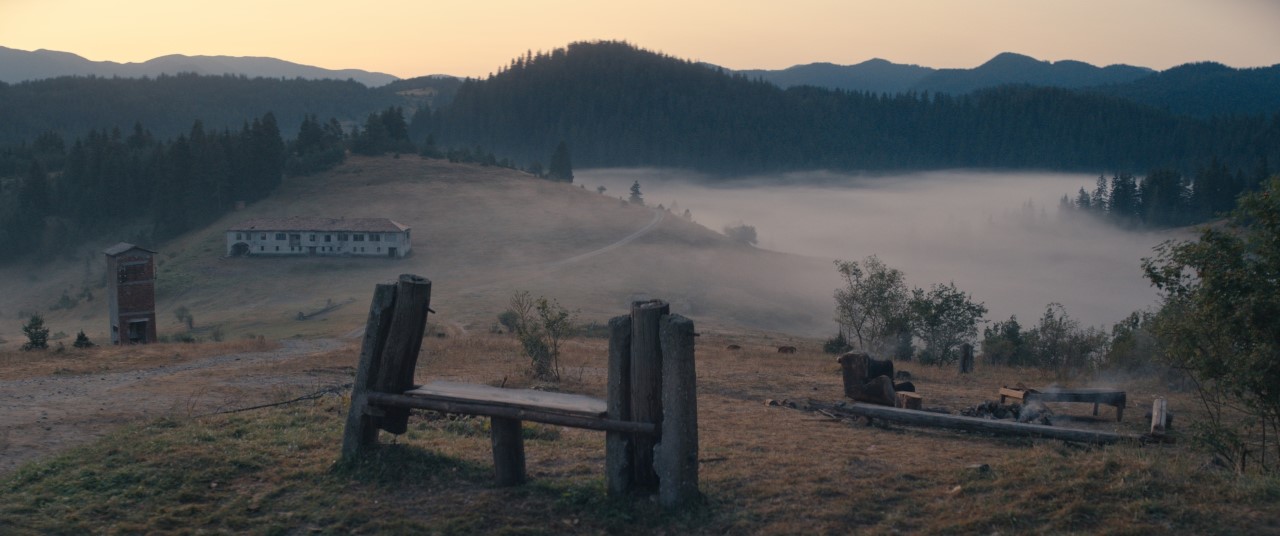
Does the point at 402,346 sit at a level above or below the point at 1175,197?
below

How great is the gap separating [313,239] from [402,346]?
77.7 metres

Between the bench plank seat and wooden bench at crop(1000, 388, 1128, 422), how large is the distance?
10.8 meters

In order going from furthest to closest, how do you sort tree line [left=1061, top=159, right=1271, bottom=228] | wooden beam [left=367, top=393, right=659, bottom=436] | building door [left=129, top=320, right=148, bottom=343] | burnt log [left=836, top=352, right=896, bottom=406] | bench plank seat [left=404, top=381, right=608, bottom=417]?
tree line [left=1061, top=159, right=1271, bottom=228] → building door [left=129, top=320, right=148, bottom=343] → burnt log [left=836, top=352, right=896, bottom=406] → bench plank seat [left=404, top=381, right=608, bottom=417] → wooden beam [left=367, top=393, right=659, bottom=436]

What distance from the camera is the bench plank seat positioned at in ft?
33.6

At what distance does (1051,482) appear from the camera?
31.9ft

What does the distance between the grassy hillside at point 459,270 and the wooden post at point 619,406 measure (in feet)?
125

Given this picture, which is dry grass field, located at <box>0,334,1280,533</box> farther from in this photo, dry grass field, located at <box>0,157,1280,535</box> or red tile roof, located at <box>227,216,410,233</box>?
red tile roof, located at <box>227,216,410,233</box>

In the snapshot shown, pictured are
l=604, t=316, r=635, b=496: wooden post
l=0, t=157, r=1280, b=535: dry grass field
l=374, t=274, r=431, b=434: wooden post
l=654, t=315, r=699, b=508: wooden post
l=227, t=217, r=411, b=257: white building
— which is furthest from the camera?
l=227, t=217, r=411, b=257: white building

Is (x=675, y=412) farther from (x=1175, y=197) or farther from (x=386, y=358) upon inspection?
(x=1175, y=197)

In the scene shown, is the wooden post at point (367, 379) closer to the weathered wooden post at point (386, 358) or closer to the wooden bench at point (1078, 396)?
the weathered wooden post at point (386, 358)

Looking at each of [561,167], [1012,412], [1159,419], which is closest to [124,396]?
[1012,412]

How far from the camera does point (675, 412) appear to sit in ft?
31.6

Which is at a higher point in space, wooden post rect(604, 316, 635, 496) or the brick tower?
wooden post rect(604, 316, 635, 496)

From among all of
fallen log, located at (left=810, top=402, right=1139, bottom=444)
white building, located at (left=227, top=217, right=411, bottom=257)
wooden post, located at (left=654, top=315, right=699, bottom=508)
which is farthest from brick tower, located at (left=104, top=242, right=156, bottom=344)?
white building, located at (left=227, top=217, right=411, bottom=257)
